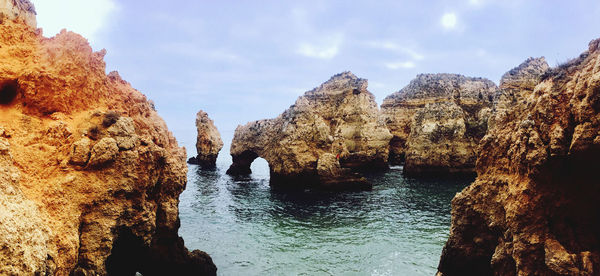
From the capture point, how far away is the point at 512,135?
7934mm

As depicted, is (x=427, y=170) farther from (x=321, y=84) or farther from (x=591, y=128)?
(x=591, y=128)

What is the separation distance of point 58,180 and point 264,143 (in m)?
36.3

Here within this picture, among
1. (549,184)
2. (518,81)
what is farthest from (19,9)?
(518,81)

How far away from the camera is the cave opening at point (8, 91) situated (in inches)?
302

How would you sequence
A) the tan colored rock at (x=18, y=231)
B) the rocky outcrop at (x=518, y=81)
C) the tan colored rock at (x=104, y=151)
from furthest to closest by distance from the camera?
the rocky outcrop at (x=518, y=81), the tan colored rock at (x=104, y=151), the tan colored rock at (x=18, y=231)

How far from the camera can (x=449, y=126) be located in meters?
41.6

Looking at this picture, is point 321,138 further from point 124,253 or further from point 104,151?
point 104,151

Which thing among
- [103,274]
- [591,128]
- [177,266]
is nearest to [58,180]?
[103,274]

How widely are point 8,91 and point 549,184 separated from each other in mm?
12076

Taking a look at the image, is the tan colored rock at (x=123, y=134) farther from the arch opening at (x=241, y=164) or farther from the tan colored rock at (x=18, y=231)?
the arch opening at (x=241, y=164)

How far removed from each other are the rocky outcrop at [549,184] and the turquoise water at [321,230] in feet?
23.1

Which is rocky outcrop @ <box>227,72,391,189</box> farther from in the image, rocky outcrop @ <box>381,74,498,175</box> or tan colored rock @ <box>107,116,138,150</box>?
tan colored rock @ <box>107,116,138,150</box>

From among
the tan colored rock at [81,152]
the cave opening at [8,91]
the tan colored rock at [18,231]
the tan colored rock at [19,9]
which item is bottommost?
the tan colored rock at [18,231]

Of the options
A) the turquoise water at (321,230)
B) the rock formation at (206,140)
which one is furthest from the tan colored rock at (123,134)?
the rock formation at (206,140)
